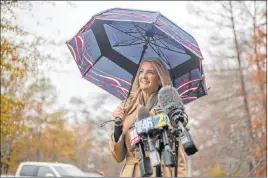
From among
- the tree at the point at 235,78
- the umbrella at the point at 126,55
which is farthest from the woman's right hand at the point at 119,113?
the tree at the point at 235,78

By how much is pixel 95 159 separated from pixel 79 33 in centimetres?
2501

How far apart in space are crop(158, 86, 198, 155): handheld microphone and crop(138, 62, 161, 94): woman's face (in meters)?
0.41

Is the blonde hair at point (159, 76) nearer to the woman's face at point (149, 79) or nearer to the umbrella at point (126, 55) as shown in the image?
the woman's face at point (149, 79)

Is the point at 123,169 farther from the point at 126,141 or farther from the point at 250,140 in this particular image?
the point at 250,140

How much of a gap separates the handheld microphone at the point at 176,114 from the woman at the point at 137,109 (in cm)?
19

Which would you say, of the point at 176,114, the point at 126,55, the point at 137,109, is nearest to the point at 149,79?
the point at 137,109

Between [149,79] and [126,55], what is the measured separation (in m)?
0.49

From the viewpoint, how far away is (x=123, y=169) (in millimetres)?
2148

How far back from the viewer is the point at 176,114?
1.65 meters

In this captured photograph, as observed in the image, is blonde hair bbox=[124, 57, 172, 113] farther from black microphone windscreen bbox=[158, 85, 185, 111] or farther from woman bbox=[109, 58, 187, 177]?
black microphone windscreen bbox=[158, 85, 185, 111]

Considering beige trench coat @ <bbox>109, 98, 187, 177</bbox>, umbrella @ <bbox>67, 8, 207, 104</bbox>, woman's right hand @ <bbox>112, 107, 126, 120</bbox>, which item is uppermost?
umbrella @ <bbox>67, 8, 207, 104</bbox>

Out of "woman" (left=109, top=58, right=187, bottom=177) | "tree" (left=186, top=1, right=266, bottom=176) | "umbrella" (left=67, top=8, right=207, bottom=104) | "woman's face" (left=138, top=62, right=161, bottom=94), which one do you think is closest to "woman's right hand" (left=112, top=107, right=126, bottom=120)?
"woman" (left=109, top=58, right=187, bottom=177)

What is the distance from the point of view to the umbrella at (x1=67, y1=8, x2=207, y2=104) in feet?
8.30

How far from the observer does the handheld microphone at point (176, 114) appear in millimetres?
1467
